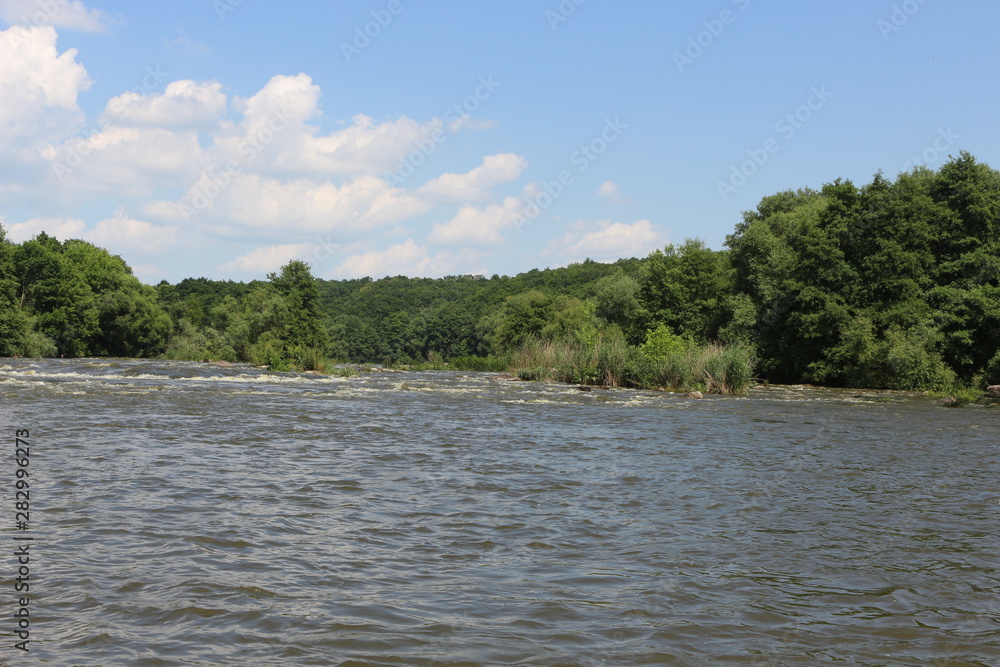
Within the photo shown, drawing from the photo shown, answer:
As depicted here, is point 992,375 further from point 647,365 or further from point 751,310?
point 647,365

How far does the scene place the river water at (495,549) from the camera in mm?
4992

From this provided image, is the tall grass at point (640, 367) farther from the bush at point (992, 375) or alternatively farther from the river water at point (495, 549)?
the river water at point (495, 549)

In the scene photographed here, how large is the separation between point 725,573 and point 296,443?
9.78m

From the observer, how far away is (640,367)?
3697 cm

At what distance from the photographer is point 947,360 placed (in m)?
38.6

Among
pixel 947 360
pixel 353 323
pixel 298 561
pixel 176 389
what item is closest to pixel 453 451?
pixel 298 561

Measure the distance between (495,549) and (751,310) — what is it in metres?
44.9

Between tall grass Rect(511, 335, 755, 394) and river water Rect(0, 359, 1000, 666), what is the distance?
55.6 ft

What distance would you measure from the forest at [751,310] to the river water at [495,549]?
2266 centimetres

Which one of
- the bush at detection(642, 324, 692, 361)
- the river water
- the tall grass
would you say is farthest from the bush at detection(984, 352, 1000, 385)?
the river water

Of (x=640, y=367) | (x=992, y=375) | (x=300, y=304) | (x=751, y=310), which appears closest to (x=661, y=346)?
(x=640, y=367)

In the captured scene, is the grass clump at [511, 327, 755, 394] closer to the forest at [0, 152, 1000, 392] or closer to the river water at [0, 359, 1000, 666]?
the forest at [0, 152, 1000, 392]

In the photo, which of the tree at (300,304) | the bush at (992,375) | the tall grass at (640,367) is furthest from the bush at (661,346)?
the tree at (300,304)

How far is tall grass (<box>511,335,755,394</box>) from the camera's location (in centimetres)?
3359
